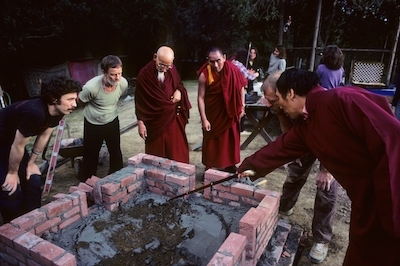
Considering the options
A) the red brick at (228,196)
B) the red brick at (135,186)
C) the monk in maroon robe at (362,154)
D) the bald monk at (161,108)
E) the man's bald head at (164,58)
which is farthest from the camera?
the bald monk at (161,108)

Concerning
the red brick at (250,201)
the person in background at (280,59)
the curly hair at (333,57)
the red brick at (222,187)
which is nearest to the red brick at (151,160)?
the red brick at (222,187)

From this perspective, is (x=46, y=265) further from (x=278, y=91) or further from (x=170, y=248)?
(x=278, y=91)

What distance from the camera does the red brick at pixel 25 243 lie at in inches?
72.5

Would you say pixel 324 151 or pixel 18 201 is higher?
pixel 324 151

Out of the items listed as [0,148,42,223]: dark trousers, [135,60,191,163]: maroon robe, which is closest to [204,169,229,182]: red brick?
[135,60,191,163]: maroon robe

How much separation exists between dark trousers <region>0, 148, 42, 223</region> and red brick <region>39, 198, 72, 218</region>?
1.21ft

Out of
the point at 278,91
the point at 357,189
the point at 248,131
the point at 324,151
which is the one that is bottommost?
the point at 248,131

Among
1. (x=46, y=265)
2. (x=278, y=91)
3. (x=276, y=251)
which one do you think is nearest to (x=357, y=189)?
(x=278, y=91)

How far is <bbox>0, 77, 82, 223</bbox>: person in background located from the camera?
2207mm

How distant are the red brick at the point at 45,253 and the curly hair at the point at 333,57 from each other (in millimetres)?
3466

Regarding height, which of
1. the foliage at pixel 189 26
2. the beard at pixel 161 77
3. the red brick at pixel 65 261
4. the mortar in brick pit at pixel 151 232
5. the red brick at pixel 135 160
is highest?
the foliage at pixel 189 26

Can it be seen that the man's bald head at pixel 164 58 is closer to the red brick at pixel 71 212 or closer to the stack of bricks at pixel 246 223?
the stack of bricks at pixel 246 223

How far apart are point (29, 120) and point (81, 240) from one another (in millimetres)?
992

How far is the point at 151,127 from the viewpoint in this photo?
3.62 meters
